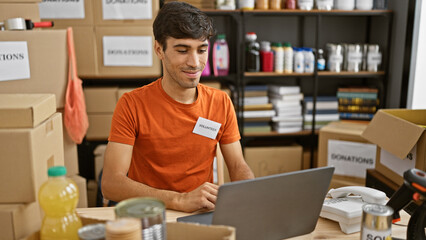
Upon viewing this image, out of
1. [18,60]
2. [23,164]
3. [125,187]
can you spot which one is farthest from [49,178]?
[18,60]

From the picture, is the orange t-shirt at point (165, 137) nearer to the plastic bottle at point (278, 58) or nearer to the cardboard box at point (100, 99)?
the cardboard box at point (100, 99)

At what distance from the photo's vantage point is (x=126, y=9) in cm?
269

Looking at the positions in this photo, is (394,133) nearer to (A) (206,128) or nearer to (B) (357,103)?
(A) (206,128)

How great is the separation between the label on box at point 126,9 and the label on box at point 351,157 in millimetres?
1535

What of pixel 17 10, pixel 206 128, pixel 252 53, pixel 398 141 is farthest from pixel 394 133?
pixel 17 10

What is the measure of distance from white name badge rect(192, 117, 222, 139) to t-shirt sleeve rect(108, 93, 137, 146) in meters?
0.26

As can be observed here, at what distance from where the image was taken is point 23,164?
992 mm

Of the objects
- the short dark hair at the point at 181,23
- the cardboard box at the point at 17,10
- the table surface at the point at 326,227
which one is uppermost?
the cardboard box at the point at 17,10

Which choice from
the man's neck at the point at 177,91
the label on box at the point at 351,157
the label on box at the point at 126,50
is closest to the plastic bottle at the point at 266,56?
the label on box at the point at 351,157

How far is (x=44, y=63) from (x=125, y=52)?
2.00ft

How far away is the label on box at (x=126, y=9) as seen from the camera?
8.79ft

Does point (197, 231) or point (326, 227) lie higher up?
point (197, 231)

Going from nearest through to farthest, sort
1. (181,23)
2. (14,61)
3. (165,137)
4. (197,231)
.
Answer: (197,231), (181,23), (165,137), (14,61)

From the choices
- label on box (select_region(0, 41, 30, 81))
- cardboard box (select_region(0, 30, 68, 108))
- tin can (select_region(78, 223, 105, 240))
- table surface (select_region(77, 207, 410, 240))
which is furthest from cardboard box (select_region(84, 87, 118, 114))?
tin can (select_region(78, 223, 105, 240))
